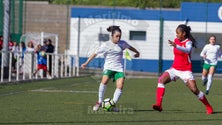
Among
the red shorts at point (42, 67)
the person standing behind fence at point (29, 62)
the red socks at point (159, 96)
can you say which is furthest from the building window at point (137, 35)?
the red socks at point (159, 96)

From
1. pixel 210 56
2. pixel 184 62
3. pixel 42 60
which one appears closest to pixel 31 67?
pixel 42 60

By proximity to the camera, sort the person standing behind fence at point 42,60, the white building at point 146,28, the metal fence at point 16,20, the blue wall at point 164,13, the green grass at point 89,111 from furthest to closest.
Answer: the blue wall at point 164,13
the white building at point 146,28
the metal fence at point 16,20
the person standing behind fence at point 42,60
the green grass at point 89,111

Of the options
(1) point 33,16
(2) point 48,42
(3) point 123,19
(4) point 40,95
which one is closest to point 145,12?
(3) point 123,19

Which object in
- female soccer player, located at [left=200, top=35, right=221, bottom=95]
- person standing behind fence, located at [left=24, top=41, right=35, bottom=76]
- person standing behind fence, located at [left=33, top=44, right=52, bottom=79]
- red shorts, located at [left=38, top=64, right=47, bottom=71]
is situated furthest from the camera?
person standing behind fence, located at [left=33, top=44, right=52, bottom=79]

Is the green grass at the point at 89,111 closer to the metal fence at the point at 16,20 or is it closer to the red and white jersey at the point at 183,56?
the red and white jersey at the point at 183,56

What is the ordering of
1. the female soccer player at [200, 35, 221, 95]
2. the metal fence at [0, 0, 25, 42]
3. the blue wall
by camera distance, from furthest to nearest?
the blue wall, the metal fence at [0, 0, 25, 42], the female soccer player at [200, 35, 221, 95]

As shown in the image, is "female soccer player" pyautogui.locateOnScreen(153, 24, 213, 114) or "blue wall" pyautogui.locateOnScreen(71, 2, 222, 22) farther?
"blue wall" pyautogui.locateOnScreen(71, 2, 222, 22)

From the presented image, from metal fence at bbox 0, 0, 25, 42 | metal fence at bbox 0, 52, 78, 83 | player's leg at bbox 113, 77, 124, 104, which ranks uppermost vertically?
metal fence at bbox 0, 0, 25, 42

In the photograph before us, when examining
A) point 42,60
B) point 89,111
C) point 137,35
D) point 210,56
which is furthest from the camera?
point 137,35

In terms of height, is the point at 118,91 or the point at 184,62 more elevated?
the point at 184,62

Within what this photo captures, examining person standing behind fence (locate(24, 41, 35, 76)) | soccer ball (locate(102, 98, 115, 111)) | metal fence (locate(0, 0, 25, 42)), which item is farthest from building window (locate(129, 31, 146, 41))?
soccer ball (locate(102, 98, 115, 111))

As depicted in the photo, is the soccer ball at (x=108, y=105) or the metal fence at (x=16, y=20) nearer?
the soccer ball at (x=108, y=105)

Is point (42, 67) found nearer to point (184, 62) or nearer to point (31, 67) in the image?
point (31, 67)

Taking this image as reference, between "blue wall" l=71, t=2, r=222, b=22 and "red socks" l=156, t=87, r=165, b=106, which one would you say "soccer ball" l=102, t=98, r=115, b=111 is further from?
"blue wall" l=71, t=2, r=222, b=22
